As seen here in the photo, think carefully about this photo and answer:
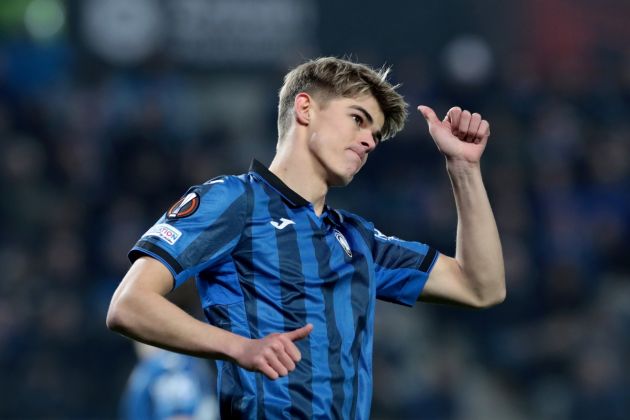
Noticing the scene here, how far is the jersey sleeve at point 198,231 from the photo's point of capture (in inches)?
128

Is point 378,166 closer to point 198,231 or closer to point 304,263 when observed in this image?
point 304,263

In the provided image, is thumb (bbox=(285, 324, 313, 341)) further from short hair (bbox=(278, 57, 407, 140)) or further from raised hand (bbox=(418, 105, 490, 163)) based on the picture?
raised hand (bbox=(418, 105, 490, 163))

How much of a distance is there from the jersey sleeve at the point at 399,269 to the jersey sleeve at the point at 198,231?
631mm

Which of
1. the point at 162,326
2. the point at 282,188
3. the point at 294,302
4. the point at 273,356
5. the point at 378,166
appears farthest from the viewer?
the point at 378,166

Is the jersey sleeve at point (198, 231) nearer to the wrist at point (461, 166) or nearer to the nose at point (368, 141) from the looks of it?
the nose at point (368, 141)

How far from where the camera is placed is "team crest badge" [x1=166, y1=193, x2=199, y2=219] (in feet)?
11.0

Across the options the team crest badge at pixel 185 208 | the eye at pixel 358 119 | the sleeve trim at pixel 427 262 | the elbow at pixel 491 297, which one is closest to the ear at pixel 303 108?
the eye at pixel 358 119

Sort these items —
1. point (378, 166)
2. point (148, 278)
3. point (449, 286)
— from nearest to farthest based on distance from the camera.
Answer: point (148, 278) → point (449, 286) → point (378, 166)

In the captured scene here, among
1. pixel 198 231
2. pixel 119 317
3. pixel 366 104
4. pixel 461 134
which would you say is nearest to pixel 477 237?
pixel 461 134

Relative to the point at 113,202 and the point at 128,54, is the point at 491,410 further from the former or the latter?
the point at 128,54

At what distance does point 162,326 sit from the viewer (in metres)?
3.06

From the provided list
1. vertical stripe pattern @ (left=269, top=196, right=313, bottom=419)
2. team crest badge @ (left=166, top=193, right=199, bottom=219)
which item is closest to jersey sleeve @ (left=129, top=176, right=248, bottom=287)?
team crest badge @ (left=166, top=193, right=199, bottom=219)

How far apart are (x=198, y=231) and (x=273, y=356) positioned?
0.58 meters

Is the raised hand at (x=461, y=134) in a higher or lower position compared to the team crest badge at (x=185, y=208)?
higher
